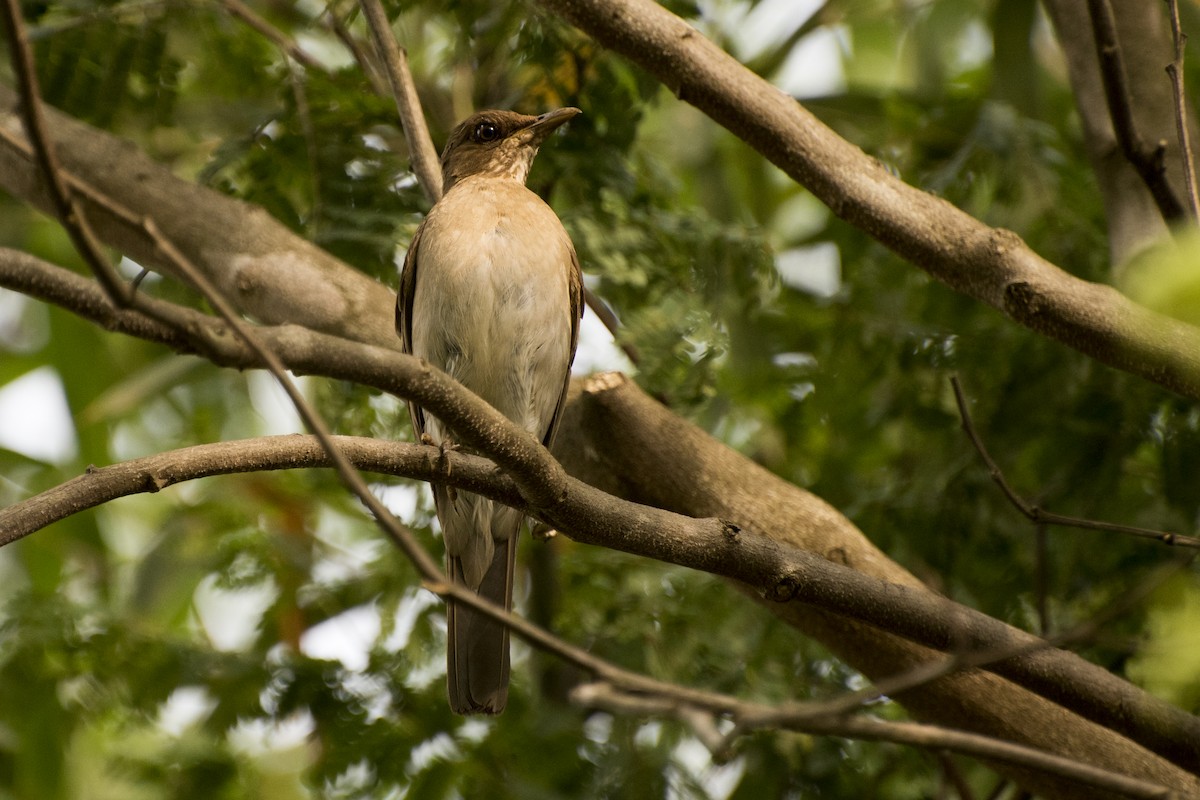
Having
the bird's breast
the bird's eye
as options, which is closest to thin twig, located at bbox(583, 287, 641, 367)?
the bird's breast

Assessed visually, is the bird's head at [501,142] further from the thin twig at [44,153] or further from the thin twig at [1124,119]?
the thin twig at [44,153]

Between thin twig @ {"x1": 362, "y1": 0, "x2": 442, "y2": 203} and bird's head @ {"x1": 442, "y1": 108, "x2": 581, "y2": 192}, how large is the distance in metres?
0.51

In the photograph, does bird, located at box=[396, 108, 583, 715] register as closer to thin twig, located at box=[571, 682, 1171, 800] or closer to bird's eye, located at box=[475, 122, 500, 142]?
bird's eye, located at box=[475, 122, 500, 142]

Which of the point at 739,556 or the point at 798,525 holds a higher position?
the point at 739,556

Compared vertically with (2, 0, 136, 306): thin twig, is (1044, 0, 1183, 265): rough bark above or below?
below

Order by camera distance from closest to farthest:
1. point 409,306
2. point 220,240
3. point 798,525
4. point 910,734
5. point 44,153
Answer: point 44,153 < point 910,734 < point 798,525 < point 220,240 < point 409,306

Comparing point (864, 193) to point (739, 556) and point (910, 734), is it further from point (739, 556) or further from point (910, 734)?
point (910, 734)

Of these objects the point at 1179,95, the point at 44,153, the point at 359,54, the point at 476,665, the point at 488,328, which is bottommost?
the point at 476,665

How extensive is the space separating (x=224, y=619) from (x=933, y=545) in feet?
15.0

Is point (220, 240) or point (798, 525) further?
point (220, 240)

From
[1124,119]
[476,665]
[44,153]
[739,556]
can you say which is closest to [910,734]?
[739,556]

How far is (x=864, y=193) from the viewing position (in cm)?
335

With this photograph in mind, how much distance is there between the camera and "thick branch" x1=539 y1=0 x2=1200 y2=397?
3137mm

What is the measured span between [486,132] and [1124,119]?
2.32 metres
